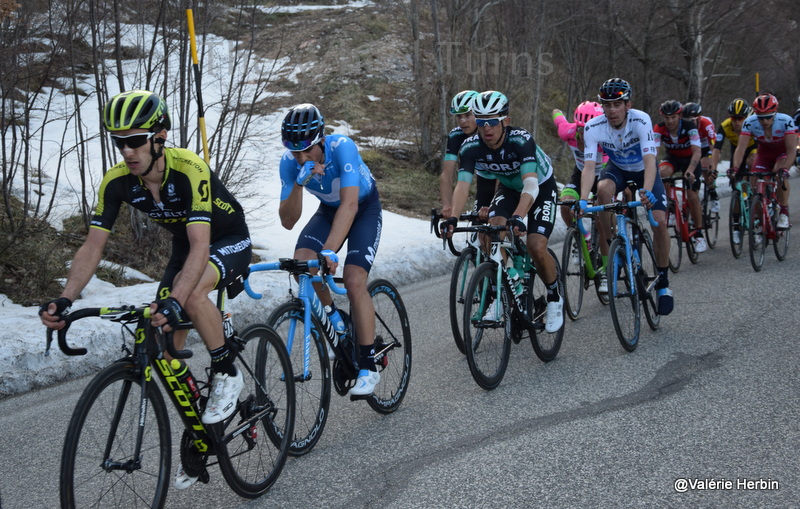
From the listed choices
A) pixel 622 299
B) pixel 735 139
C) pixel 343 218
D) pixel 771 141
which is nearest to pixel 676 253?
pixel 771 141

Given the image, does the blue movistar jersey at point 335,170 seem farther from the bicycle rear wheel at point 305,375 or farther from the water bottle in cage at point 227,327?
the water bottle in cage at point 227,327

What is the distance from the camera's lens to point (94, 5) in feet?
33.4

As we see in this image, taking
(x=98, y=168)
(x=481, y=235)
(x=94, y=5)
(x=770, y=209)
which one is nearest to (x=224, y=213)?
(x=481, y=235)

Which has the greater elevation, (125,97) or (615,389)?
(125,97)

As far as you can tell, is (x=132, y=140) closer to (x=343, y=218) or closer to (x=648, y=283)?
(x=343, y=218)

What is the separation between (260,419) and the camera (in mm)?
4332

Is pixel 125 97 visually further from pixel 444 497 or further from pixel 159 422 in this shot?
pixel 444 497

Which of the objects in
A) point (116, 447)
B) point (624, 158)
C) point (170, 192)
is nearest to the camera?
point (116, 447)

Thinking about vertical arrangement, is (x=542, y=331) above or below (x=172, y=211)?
below

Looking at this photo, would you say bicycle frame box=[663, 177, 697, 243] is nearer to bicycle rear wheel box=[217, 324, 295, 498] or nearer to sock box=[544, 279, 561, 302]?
sock box=[544, 279, 561, 302]

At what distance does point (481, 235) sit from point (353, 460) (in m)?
2.73

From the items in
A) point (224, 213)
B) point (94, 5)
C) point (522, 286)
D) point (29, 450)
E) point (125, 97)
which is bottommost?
point (29, 450)

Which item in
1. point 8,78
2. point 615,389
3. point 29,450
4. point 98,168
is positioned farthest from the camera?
point 98,168

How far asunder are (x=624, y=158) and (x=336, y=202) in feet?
12.8
